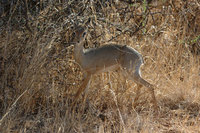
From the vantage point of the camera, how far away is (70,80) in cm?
495

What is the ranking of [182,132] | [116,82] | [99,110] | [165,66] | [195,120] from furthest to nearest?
[165,66]
[116,82]
[99,110]
[195,120]
[182,132]

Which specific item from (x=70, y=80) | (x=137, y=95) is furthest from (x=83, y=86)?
(x=137, y=95)

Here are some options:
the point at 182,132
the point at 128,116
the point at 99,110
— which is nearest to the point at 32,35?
the point at 99,110

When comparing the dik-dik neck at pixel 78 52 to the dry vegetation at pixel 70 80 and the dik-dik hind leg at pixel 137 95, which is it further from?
the dik-dik hind leg at pixel 137 95

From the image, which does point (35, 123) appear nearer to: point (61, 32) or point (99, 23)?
point (61, 32)

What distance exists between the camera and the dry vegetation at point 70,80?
13.8 feet

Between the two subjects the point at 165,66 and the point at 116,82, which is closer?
the point at 116,82

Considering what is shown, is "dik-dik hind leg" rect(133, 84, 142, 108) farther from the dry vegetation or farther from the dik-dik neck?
the dik-dik neck

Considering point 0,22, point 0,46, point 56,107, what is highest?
point 0,22

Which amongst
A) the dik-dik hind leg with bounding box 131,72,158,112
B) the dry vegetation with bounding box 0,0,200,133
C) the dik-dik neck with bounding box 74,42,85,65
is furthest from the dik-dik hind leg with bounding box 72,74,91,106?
the dik-dik hind leg with bounding box 131,72,158,112

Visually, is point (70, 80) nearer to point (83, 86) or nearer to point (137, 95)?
point (83, 86)

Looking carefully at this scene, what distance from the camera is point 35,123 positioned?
13.9ft

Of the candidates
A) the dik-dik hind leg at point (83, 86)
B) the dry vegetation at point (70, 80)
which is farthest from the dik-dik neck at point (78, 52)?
the dik-dik hind leg at point (83, 86)

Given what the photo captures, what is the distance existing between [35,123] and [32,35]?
1124mm
